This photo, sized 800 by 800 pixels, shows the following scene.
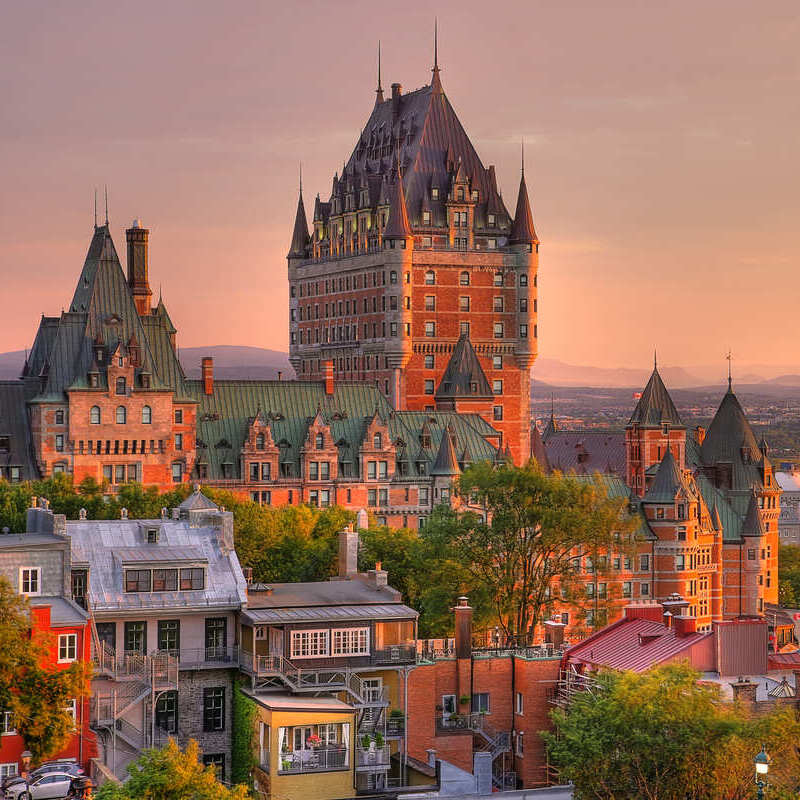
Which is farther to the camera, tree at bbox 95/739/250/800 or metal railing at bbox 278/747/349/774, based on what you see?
metal railing at bbox 278/747/349/774

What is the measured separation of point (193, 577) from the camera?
9175 centimetres

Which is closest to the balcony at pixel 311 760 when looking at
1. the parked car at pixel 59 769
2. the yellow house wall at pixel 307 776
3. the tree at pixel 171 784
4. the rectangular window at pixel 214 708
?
the yellow house wall at pixel 307 776

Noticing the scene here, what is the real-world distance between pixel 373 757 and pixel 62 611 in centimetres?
1442

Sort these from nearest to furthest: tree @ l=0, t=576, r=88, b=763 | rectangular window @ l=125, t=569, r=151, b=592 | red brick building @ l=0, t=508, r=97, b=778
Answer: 1. tree @ l=0, t=576, r=88, b=763
2. red brick building @ l=0, t=508, r=97, b=778
3. rectangular window @ l=125, t=569, r=151, b=592

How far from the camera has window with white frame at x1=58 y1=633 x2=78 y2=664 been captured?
8394 cm

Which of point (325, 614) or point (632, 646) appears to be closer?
point (325, 614)

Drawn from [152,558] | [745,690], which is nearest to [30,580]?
[152,558]

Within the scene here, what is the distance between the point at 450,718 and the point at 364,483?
8764 centimetres

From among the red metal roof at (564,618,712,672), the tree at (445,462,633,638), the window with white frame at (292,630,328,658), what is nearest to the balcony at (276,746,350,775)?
the window with white frame at (292,630,328,658)

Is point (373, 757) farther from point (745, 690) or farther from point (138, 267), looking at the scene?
point (138, 267)

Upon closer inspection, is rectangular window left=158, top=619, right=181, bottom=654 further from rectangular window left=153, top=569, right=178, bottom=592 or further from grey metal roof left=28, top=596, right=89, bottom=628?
grey metal roof left=28, top=596, right=89, bottom=628

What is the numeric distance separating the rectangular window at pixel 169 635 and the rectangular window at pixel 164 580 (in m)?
1.68

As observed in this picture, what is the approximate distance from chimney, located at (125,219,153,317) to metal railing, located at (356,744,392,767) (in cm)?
9605

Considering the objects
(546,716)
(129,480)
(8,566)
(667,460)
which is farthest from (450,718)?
(667,460)
